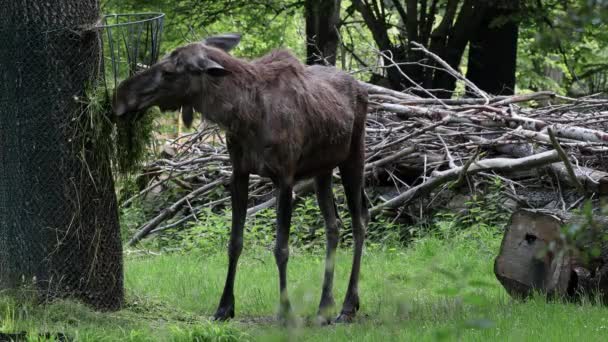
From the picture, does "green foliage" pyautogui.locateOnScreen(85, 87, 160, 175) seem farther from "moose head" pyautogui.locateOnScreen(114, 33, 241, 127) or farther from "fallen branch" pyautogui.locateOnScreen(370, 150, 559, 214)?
"fallen branch" pyautogui.locateOnScreen(370, 150, 559, 214)

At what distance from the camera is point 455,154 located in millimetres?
13656

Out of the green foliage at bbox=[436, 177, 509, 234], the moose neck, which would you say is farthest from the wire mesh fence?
the green foliage at bbox=[436, 177, 509, 234]

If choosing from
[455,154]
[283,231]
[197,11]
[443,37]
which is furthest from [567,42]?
[197,11]

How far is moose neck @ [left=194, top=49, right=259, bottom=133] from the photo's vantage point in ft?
26.4

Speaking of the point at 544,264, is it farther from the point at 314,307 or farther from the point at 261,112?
the point at 261,112

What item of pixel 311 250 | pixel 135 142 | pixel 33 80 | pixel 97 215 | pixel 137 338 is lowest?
pixel 311 250

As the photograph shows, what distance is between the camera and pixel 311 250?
13172 millimetres

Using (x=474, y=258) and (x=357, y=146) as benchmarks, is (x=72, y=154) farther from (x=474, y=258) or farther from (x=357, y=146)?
(x=474, y=258)

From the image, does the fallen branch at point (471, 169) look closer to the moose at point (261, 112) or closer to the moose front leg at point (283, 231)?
the moose at point (261, 112)

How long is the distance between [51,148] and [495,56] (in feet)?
42.7

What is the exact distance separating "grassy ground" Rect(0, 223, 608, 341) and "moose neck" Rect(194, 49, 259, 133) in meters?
1.67

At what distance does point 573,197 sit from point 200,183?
20.4 ft

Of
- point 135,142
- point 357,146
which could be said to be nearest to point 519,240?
point 357,146

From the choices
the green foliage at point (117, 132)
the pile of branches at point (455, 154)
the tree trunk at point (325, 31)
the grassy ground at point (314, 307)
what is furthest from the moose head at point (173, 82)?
A: the tree trunk at point (325, 31)
